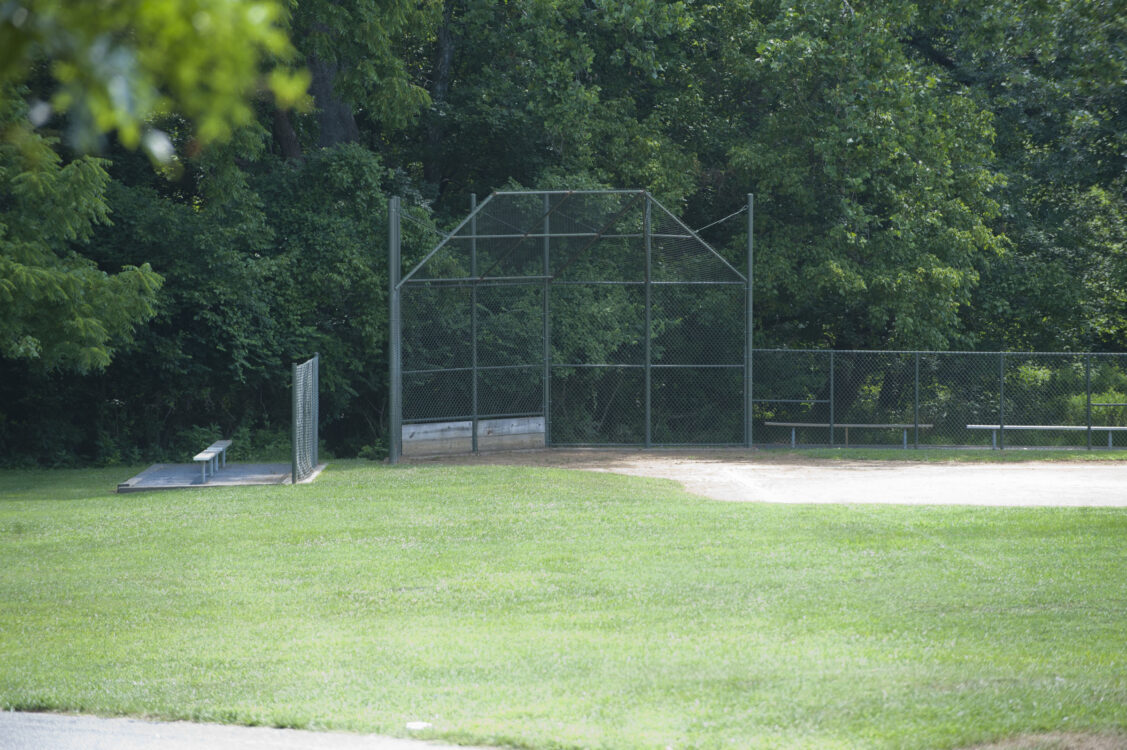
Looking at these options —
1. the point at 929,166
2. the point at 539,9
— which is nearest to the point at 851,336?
the point at 929,166

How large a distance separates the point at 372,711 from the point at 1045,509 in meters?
10.6

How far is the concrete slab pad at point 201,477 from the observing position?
17.0 metres

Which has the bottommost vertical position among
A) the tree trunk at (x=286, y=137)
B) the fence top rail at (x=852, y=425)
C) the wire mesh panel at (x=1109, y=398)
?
the fence top rail at (x=852, y=425)

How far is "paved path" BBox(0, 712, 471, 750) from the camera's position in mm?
5879

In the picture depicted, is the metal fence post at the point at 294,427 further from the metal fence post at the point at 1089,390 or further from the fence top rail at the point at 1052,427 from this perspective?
the metal fence post at the point at 1089,390

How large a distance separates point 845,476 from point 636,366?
475cm

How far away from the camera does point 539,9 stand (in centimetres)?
2508

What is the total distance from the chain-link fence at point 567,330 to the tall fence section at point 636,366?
4 centimetres

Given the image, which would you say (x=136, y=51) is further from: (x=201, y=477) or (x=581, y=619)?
(x=201, y=477)

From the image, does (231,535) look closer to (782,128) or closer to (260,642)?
(260,642)

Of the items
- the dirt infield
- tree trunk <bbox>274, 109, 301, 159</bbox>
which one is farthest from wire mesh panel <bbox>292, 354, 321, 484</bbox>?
tree trunk <bbox>274, 109, 301, 159</bbox>

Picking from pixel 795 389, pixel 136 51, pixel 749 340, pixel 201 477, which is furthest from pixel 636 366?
pixel 136 51

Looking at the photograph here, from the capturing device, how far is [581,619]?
8.58 m

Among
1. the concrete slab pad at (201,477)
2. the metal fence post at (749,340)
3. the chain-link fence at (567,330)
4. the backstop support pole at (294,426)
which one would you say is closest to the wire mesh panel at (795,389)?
the chain-link fence at (567,330)
